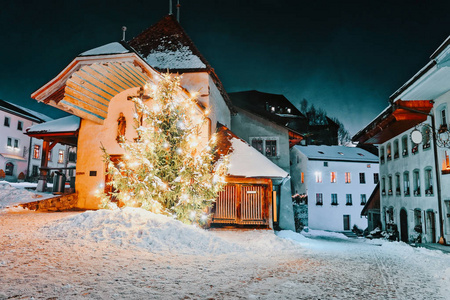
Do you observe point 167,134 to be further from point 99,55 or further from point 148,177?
point 99,55

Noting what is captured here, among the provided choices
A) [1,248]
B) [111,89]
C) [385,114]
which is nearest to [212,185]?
[1,248]

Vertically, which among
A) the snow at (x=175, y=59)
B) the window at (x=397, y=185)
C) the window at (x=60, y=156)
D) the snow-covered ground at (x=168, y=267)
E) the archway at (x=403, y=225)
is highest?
the snow at (x=175, y=59)

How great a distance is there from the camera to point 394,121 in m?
21.5

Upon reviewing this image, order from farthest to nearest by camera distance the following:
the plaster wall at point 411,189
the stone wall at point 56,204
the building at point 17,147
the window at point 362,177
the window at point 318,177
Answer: the window at point 362,177 < the window at point 318,177 < the building at point 17,147 < the plaster wall at point 411,189 < the stone wall at point 56,204

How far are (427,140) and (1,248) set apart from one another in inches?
918

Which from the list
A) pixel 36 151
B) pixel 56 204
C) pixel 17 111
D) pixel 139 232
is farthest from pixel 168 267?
pixel 17 111

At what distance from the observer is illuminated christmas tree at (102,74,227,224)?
34.5ft

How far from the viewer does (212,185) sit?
11203 millimetres

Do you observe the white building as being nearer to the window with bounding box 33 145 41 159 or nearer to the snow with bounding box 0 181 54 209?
the snow with bounding box 0 181 54 209

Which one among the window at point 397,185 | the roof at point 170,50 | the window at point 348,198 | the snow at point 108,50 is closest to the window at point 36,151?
the roof at point 170,50

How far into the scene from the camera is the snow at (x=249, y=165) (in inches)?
621

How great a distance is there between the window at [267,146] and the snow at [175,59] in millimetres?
8238

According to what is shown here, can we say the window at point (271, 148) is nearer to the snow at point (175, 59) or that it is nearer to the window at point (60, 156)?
the snow at point (175, 59)

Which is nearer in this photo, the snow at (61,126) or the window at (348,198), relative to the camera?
the snow at (61,126)
